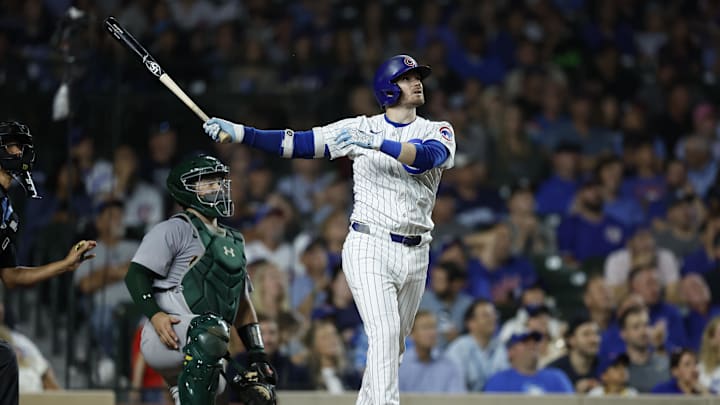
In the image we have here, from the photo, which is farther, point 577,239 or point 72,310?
point 577,239

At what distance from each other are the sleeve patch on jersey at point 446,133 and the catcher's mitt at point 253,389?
1.25 metres

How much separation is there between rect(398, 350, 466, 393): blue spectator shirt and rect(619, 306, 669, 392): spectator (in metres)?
1.10

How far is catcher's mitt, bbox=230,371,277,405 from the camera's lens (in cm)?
496

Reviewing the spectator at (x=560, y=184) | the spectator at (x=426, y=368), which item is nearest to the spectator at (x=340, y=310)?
Result: the spectator at (x=426, y=368)

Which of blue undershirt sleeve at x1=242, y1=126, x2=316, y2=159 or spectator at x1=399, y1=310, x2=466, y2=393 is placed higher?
blue undershirt sleeve at x1=242, y1=126, x2=316, y2=159

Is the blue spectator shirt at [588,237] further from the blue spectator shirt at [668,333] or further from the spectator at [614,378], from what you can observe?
the spectator at [614,378]

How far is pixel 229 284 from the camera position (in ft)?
16.7

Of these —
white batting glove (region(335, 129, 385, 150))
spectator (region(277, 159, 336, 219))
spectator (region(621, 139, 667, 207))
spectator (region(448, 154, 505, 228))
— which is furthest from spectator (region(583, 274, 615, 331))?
white batting glove (region(335, 129, 385, 150))

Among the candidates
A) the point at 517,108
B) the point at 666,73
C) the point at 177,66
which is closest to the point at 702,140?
the point at 666,73

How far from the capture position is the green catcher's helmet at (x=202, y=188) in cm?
516

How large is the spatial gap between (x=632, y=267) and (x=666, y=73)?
2.45 meters

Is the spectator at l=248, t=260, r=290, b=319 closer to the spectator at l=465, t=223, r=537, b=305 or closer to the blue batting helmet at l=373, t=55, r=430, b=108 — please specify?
the spectator at l=465, t=223, r=537, b=305

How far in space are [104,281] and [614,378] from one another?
3.10 meters

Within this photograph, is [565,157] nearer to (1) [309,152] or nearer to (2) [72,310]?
(2) [72,310]
